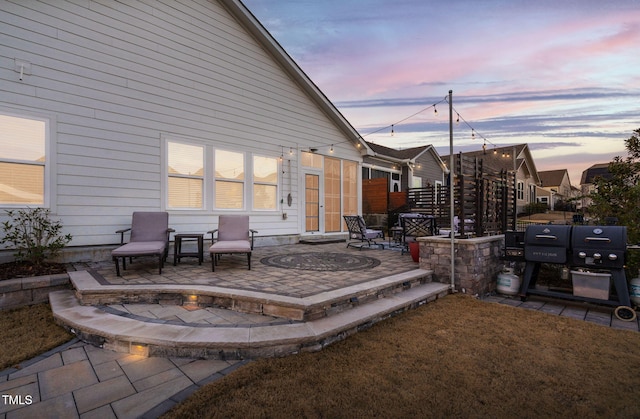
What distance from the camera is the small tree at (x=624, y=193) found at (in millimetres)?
5020

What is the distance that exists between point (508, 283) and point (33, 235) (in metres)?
8.26

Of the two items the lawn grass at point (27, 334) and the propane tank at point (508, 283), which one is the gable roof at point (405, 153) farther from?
the lawn grass at point (27, 334)

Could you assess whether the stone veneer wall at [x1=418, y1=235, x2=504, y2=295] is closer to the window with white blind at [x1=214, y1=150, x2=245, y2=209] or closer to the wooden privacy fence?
the wooden privacy fence

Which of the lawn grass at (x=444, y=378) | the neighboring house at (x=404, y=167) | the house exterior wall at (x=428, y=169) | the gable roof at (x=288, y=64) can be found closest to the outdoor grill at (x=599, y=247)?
the lawn grass at (x=444, y=378)

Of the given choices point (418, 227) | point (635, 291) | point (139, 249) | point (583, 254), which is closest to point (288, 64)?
point (418, 227)

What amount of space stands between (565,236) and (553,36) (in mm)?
6034

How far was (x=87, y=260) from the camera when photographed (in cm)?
561

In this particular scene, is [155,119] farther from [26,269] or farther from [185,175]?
[26,269]

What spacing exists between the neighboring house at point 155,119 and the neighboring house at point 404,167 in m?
5.21

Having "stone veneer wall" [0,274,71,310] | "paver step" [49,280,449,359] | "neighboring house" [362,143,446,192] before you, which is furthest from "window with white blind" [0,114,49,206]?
"neighboring house" [362,143,446,192]

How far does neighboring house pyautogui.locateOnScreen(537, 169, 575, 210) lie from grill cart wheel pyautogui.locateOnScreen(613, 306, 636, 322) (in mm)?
31848

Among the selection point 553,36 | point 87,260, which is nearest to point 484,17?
point 553,36

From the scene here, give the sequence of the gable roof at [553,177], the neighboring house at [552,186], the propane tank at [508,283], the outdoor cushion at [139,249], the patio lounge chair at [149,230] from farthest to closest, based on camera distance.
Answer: the gable roof at [553,177] < the neighboring house at [552,186] < the patio lounge chair at [149,230] < the propane tank at [508,283] < the outdoor cushion at [139,249]

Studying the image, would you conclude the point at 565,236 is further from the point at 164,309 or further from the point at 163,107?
the point at 163,107
